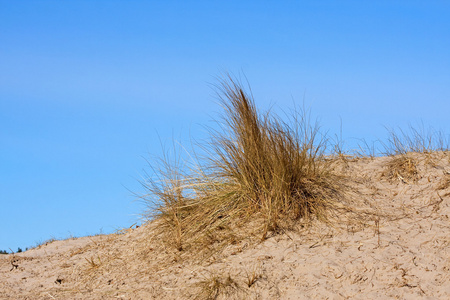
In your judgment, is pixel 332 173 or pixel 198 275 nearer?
pixel 198 275

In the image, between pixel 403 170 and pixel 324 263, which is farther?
pixel 403 170

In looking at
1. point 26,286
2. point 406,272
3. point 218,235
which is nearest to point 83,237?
point 26,286

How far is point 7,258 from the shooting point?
7.77 meters

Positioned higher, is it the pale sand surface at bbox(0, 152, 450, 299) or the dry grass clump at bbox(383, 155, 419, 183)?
the dry grass clump at bbox(383, 155, 419, 183)

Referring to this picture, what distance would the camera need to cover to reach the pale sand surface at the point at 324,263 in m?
3.99

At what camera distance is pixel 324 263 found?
4215 mm

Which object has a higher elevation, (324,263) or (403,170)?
(403,170)

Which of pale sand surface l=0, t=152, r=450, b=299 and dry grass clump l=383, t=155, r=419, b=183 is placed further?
dry grass clump l=383, t=155, r=419, b=183

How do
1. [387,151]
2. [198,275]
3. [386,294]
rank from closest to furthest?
1. [386,294]
2. [198,275]
3. [387,151]

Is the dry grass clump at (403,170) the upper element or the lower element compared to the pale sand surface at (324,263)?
upper

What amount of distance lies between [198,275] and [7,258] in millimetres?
4919

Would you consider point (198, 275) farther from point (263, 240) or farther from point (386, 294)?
point (386, 294)

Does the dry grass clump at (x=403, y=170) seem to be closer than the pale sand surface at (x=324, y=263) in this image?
No

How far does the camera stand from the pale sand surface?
13.1 ft
